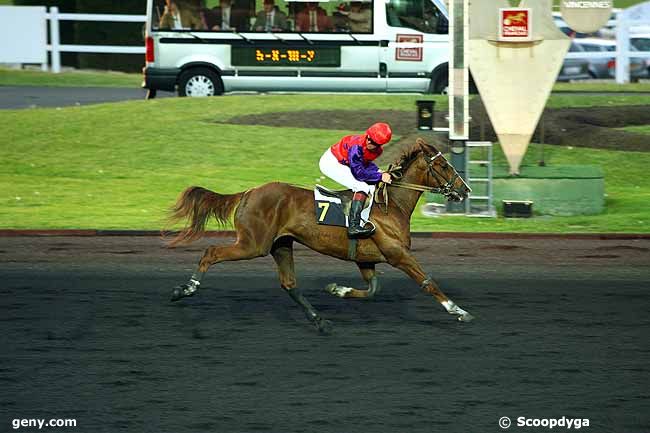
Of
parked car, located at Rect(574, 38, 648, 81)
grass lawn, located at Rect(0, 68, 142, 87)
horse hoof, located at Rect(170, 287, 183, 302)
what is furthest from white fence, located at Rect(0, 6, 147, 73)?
horse hoof, located at Rect(170, 287, 183, 302)

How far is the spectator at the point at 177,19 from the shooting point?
25.5m

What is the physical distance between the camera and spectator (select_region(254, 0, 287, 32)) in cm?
2528

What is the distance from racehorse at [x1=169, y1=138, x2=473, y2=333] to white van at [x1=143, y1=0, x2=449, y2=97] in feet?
49.3

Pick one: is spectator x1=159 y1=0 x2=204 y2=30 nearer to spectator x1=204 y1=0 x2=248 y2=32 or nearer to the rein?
spectator x1=204 y1=0 x2=248 y2=32

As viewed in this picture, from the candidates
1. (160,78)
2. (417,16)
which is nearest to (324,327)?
(417,16)

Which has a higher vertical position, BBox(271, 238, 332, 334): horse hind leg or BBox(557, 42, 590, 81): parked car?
BBox(557, 42, 590, 81): parked car

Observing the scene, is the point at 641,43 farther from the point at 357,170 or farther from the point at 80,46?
the point at 357,170

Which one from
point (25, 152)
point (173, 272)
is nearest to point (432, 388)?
point (173, 272)

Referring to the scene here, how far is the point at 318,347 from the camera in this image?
971 centimetres

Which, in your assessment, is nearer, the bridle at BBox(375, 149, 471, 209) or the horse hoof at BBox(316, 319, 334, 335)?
the horse hoof at BBox(316, 319, 334, 335)

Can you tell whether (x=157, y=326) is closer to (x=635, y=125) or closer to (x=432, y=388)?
(x=432, y=388)

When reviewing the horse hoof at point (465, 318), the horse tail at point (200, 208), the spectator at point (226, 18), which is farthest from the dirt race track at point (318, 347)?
the spectator at point (226, 18)

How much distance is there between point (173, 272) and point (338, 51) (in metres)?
13.3

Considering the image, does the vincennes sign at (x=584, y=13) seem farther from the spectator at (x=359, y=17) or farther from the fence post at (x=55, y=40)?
the fence post at (x=55, y=40)
